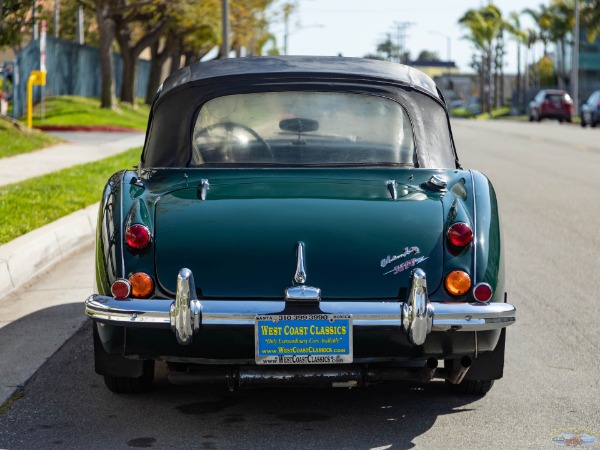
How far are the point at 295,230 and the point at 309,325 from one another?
0.45 meters

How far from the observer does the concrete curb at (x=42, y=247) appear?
8.42m

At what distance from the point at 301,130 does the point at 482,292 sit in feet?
4.84

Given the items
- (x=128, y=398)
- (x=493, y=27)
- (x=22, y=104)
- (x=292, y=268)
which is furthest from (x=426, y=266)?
(x=493, y=27)

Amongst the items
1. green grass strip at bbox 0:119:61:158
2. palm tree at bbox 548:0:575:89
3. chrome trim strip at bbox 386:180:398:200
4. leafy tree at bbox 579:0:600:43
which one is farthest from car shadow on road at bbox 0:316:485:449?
palm tree at bbox 548:0:575:89

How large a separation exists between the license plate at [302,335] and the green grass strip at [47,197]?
5.24 m

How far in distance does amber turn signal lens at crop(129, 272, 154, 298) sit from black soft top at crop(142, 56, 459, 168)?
3.39 feet

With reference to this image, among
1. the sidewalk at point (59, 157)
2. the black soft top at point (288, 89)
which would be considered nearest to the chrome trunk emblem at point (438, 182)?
the black soft top at point (288, 89)

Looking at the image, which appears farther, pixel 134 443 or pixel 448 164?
pixel 448 164

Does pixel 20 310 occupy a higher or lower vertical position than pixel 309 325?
lower

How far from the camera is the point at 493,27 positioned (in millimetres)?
96938

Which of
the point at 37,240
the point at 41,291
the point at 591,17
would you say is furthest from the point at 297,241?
the point at 591,17

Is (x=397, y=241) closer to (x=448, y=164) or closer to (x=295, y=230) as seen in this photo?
(x=295, y=230)

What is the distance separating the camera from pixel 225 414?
5.18 m

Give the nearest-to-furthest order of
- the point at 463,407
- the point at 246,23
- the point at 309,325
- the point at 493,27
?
1. the point at 309,325
2. the point at 463,407
3. the point at 246,23
4. the point at 493,27
